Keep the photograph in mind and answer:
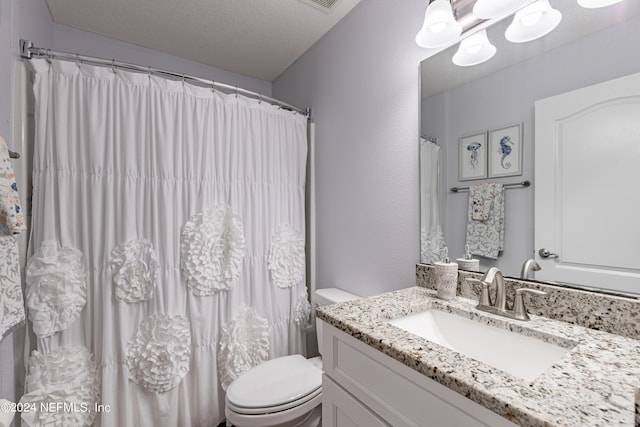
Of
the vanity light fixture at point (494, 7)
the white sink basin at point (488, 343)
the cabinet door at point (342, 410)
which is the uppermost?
the vanity light fixture at point (494, 7)

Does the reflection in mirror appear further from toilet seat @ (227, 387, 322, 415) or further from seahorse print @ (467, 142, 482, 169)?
toilet seat @ (227, 387, 322, 415)

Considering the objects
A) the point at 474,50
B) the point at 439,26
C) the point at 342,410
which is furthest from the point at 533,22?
the point at 342,410

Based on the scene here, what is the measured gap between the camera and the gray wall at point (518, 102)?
0.76 m

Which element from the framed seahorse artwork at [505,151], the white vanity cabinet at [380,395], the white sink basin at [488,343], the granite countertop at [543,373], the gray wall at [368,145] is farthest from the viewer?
the gray wall at [368,145]

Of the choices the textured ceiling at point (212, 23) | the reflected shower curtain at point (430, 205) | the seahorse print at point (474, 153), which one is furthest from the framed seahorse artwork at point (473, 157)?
the textured ceiling at point (212, 23)

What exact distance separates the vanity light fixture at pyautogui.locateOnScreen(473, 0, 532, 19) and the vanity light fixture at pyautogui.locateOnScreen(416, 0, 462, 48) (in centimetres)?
10

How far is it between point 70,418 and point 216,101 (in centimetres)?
169

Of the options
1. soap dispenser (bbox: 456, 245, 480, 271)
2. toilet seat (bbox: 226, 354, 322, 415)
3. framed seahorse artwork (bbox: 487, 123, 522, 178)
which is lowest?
toilet seat (bbox: 226, 354, 322, 415)

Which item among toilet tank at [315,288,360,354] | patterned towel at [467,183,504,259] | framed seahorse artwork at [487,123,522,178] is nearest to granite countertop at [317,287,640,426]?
patterned towel at [467,183,504,259]

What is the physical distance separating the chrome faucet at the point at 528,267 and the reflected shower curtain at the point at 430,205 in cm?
30

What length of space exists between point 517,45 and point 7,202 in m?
1.81

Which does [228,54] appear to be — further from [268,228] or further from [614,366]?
[614,366]

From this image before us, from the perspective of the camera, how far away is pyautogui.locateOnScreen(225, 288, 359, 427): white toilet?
113cm

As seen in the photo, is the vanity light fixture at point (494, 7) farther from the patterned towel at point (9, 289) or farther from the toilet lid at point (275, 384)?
the patterned towel at point (9, 289)
